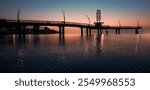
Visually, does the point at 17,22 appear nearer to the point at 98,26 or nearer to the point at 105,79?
the point at 98,26

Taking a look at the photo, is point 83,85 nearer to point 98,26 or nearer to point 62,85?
point 62,85

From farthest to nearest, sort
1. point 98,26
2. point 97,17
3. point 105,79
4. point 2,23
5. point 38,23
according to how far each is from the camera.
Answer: point 97,17 → point 98,26 → point 38,23 → point 2,23 → point 105,79

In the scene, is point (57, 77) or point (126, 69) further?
point (126, 69)

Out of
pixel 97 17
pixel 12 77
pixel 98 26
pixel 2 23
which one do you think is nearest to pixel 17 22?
pixel 2 23

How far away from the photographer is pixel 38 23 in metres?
109

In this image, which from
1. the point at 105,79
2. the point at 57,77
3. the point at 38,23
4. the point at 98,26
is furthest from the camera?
the point at 98,26

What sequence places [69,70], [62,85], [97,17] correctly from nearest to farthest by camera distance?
[62,85] → [69,70] → [97,17]

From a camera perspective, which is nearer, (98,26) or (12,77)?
(12,77)

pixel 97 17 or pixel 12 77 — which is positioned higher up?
pixel 97 17

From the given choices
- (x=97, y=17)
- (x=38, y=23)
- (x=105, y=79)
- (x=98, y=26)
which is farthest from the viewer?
(x=97, y=17)

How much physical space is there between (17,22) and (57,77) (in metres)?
87.1

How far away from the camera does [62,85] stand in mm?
14242

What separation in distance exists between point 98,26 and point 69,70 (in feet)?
475

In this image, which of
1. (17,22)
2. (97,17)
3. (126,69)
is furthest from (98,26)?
(126,69)
